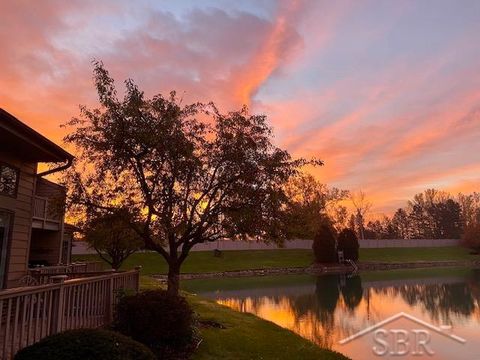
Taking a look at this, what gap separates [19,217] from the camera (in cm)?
1315

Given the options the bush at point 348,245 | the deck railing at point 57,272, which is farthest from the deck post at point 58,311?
the bush at point 348,245

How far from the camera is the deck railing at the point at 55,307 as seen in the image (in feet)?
20.3

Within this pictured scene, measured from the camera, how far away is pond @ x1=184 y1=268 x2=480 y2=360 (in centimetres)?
1447

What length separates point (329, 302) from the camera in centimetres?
2664

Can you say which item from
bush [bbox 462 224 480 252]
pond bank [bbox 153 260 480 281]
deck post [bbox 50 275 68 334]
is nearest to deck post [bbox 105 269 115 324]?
deck post [bbox 50 275 68 334]

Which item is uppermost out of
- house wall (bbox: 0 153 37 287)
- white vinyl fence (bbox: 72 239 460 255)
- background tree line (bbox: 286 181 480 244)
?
background tree line (bbox: 286 181 480 244)

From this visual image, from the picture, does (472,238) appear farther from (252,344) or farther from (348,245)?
(252,344)

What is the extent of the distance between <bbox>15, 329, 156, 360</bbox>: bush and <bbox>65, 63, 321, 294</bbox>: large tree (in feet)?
26.4

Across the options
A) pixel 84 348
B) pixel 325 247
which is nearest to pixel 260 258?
pixel 325 247

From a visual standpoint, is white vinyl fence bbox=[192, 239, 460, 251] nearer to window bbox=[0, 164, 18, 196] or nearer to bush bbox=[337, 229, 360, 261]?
bush bbox=[337, 229, 360, 261]

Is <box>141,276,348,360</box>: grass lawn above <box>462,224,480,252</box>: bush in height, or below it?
below

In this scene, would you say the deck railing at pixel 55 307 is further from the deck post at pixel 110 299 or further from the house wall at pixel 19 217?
the house wall at pixel 19 217

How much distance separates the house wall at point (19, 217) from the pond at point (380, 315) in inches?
385

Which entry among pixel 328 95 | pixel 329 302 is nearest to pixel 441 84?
pixel 328 95
